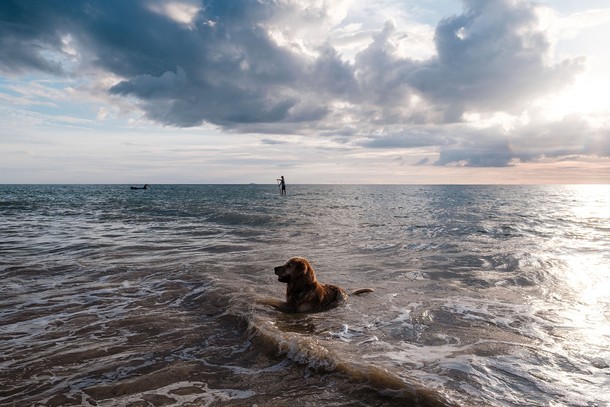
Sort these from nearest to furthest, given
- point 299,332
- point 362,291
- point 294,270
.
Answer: point 299,332 → point 294,270 → point 362,291

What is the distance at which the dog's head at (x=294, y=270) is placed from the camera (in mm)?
7618

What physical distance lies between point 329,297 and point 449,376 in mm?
3570

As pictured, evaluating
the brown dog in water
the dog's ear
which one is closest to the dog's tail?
the brown dog in water

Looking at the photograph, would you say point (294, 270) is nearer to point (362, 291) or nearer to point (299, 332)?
point (299, 332)

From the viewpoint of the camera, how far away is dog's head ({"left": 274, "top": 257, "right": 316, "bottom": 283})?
25.0 feet

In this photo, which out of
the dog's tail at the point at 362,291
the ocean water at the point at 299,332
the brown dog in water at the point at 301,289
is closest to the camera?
the ocean water at the point at 299,332

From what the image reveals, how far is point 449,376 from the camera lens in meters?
4.56

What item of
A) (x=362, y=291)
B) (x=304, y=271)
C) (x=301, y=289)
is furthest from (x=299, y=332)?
(x=362, y=291)

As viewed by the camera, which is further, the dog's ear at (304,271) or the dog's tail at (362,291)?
the dog's tail at (362,291)

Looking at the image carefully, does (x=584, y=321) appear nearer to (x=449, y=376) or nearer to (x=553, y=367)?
(x=553, y=367)

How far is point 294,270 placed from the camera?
301 inches

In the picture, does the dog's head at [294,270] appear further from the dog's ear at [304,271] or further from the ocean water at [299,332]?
the ocean water at [299,332]

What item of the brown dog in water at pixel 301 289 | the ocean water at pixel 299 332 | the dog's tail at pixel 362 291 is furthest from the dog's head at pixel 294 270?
the dog's tail at pixel 362 291

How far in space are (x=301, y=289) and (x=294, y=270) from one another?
420 millimetres
